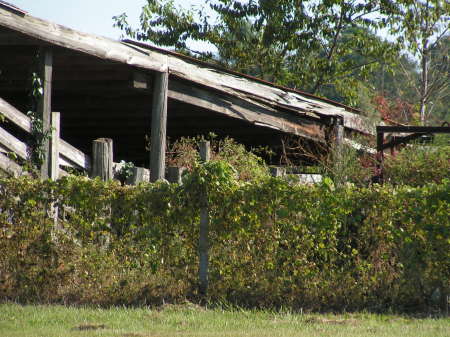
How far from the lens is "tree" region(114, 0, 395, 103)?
21484mm

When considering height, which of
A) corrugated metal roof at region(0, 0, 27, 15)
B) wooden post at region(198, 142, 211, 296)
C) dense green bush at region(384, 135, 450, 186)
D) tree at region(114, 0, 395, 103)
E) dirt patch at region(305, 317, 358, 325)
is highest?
tree at region(114, 0, 395, 103)

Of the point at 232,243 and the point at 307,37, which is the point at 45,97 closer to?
the point at 232,243

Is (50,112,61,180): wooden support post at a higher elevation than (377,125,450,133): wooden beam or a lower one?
lower

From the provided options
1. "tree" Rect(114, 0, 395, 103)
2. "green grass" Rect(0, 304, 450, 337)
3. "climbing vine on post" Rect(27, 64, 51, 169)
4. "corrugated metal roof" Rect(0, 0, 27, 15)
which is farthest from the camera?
"tree" Rect(114, 0, 395, 103)

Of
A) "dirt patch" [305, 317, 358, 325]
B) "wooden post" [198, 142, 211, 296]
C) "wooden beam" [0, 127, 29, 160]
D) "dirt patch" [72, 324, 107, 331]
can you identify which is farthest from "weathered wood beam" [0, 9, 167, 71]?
"dirt patch" [305, 317, 358, 325]

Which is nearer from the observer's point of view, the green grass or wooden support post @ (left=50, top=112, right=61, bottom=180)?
the green grass

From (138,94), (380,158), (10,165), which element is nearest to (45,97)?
(10,165)

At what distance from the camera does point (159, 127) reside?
11070mm

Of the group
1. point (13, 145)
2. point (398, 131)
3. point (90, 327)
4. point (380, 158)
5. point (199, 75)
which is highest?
point (199, 75)

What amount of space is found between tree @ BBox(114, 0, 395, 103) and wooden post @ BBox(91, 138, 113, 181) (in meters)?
12.4

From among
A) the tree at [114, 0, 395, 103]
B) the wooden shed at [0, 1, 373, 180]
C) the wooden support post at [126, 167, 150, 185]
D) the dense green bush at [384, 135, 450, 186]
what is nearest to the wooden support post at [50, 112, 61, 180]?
the wooden shed at [0, 1, 373, 180]

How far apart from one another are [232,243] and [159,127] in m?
4.07

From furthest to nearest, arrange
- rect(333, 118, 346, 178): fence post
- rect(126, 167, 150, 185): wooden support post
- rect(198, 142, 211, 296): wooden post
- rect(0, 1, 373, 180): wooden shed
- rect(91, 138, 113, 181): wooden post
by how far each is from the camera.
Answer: rect(333, 118, 346, 178): fence post, rect(126, 167, 150, 185): wooden support post, rect(91, 138, 113, 181): wooden post, rect(0, 1, 373, 180): wooden shed, rect(198, 142, 211, 296): wooden post

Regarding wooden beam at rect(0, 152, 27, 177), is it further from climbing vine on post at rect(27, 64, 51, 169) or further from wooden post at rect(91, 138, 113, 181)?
wooden post at rect(91, 138, 113, 181)
